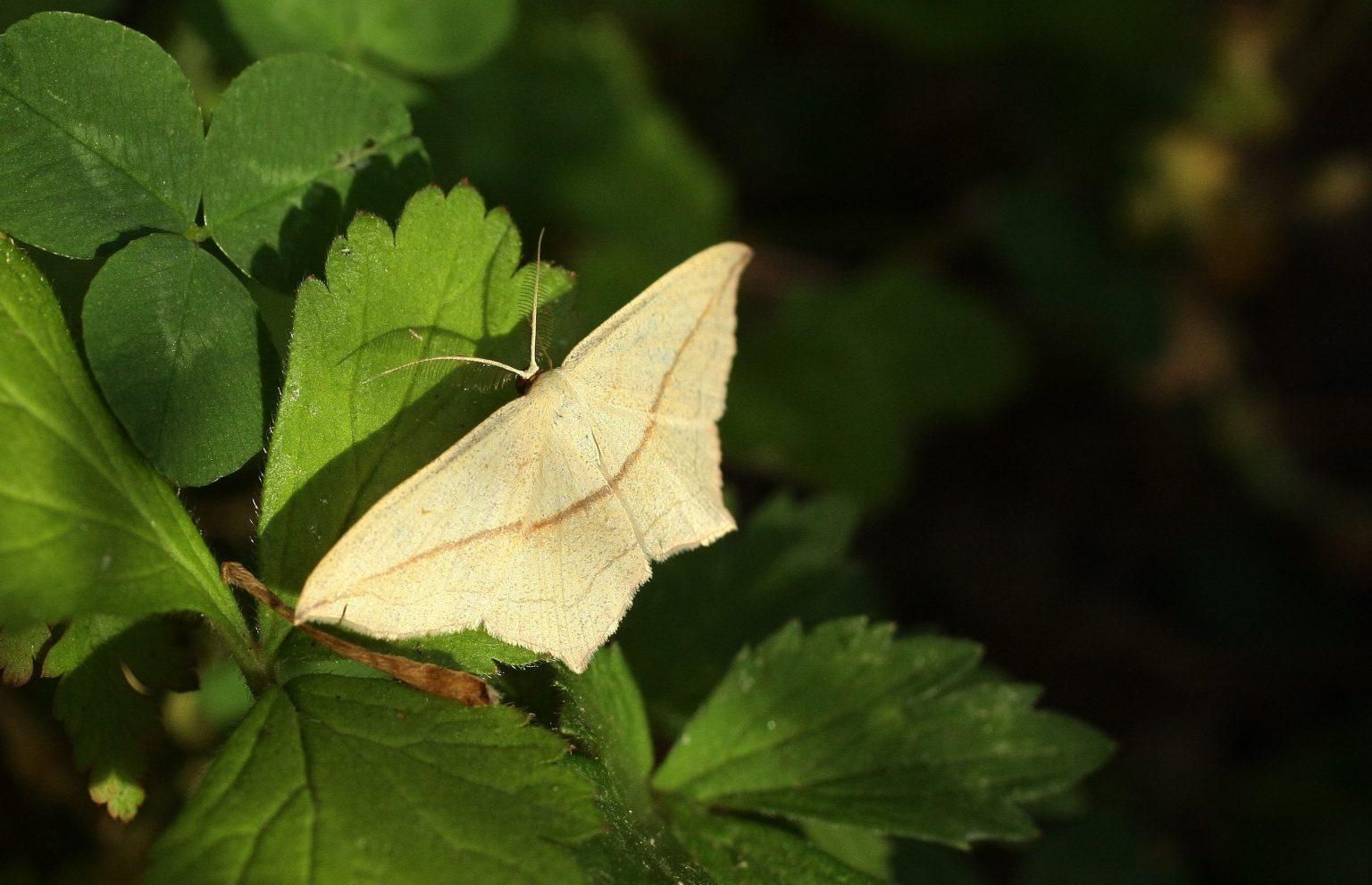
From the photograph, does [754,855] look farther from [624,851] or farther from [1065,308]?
[1065,308]

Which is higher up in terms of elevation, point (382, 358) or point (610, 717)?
point (382, 358)

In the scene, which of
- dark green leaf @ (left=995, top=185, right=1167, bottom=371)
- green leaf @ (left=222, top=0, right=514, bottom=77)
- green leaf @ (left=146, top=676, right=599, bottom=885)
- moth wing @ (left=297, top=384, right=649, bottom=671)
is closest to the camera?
green leaf @ (left=146, top=676, right=599, bottom=885)

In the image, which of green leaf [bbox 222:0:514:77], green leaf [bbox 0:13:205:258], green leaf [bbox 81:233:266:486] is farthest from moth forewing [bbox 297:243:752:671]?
green leaf [bbox 222:0:514:77]

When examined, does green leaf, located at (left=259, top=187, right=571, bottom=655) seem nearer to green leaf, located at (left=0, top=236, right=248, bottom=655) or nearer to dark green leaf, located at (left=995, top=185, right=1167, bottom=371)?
green leaf, located at (left=0, top=236, right=248, bottom=655)

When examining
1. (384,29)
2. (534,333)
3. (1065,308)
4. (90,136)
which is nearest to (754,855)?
(534,333)

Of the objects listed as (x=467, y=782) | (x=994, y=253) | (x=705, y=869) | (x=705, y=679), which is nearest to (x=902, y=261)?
(x=994, y=253)

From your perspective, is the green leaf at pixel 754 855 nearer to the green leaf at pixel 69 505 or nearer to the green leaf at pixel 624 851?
the green leaf at pixel 624 851
